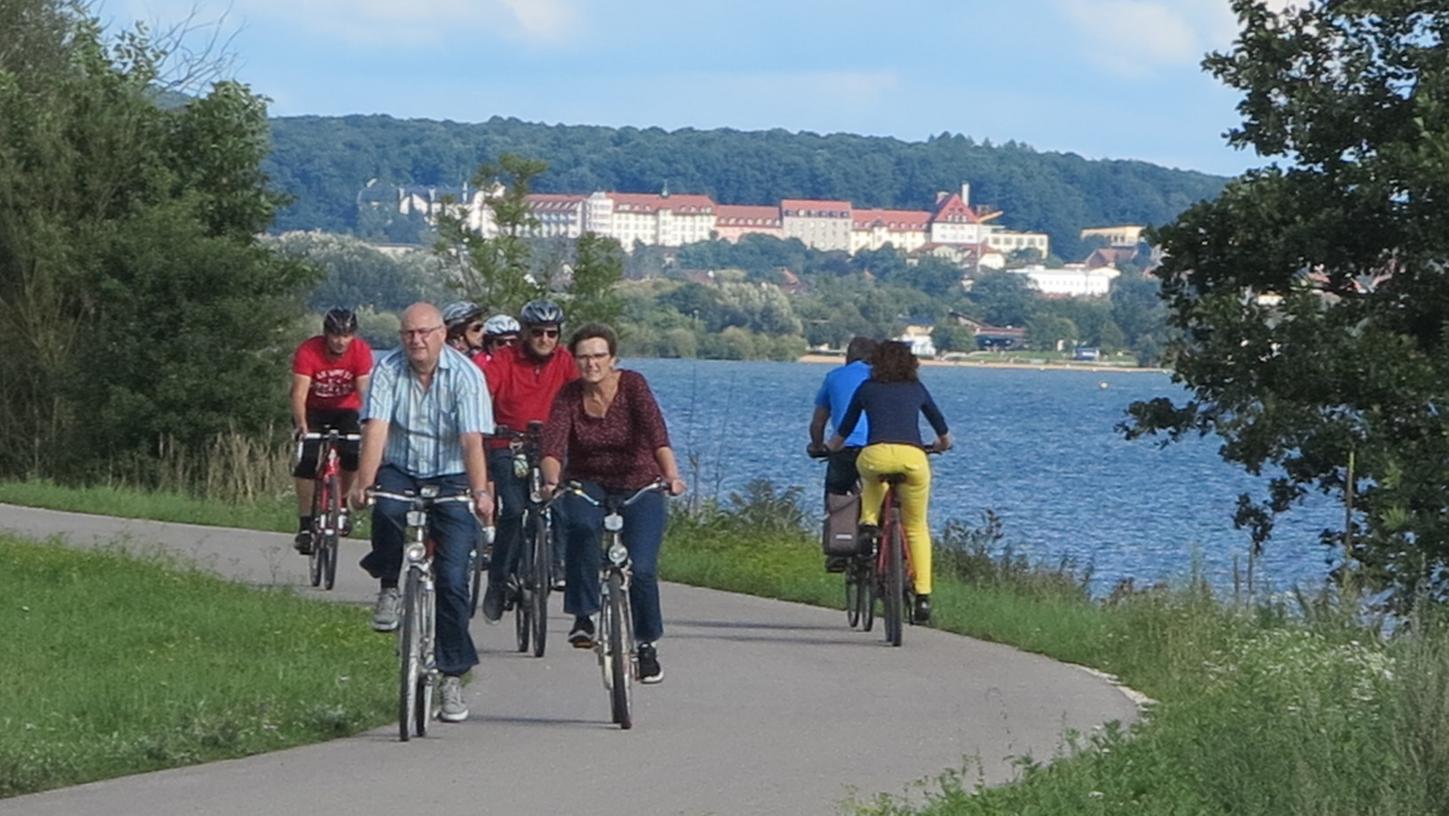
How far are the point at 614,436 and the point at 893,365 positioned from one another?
3.96 metres

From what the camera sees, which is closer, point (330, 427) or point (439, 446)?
point (439, 446)

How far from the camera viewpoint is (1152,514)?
150 feet

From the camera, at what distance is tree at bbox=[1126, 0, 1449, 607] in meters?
19.6

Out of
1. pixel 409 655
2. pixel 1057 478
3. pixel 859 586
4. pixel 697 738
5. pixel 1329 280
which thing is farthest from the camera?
pixel 1057 478

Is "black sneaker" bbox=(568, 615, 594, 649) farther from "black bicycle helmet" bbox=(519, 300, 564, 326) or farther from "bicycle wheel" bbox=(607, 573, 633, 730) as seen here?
"black bicycle helmet" bbox=(519, 300, 564, 326)

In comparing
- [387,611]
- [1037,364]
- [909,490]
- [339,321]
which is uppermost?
[339,321]

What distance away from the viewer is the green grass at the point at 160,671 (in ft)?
32.5

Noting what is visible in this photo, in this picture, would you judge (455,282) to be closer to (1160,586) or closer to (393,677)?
(1160,586)

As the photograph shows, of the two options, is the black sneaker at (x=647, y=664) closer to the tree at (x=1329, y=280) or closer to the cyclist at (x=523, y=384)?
the cyclist at (x=523, y=384)

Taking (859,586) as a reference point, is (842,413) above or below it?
above

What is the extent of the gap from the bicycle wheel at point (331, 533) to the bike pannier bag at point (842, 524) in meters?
3.52

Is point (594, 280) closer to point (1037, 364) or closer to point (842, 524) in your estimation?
point (842, 524)

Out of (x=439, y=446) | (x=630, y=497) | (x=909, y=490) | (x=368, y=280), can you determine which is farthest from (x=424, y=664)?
(x=368, y=280)

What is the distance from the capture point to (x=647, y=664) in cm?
1159
